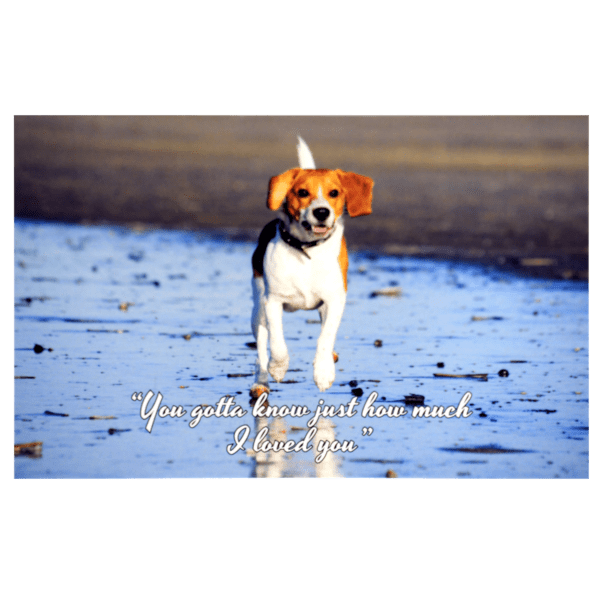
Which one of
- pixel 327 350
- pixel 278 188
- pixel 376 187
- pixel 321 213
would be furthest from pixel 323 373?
pixel 376 187

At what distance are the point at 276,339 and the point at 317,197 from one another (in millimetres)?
1030

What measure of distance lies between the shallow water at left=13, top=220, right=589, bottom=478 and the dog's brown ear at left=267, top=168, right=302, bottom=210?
1.35 m

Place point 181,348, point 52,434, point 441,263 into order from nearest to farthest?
point 52,434, point 181,348, point 441,263

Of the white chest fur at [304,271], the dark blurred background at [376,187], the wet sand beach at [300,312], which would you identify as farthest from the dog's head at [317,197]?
the dark blurred background at [376,187]

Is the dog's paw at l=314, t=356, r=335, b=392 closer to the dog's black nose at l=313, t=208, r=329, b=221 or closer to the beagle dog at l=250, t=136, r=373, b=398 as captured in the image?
the beagle dog at l=250, t=136, r=373, b=398

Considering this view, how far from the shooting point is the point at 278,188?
7.71m

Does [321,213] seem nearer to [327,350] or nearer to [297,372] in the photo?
[327,350]

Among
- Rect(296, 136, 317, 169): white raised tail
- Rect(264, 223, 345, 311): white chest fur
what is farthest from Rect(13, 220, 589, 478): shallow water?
Rect(296, 136, 317, 169): white raised tail

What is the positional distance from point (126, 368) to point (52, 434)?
1411mm

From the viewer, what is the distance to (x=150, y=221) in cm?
1630

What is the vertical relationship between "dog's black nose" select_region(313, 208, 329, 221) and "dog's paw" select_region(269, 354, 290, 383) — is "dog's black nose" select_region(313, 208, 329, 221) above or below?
above

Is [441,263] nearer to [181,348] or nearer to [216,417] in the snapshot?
[181,348]

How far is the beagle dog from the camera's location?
7703 mm

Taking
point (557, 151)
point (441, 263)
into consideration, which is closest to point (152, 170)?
point (441, 263)
